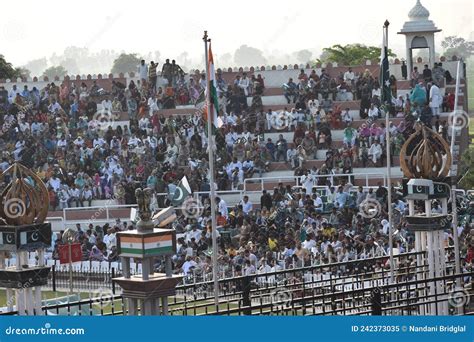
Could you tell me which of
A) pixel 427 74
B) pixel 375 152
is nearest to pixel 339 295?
pixel 375 152

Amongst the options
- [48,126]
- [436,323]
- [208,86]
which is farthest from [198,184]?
[436,323]

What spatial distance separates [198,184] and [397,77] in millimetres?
8927

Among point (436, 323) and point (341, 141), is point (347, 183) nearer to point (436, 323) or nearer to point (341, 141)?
point (341, 141)

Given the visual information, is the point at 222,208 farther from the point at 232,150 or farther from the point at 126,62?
the point at 126,62

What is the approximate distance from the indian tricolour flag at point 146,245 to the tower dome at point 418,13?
30.1m

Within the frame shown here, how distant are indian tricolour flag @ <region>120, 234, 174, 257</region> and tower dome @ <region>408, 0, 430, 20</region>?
30.1m

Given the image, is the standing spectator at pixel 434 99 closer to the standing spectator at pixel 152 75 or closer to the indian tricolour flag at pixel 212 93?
the standing spectator at pixel 152 75

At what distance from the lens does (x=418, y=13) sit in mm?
A: 46344

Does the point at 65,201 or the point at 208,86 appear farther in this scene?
the point at 65,201

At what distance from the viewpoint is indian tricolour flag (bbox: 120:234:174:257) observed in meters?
17.4

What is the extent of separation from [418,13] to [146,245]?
30.4 metres

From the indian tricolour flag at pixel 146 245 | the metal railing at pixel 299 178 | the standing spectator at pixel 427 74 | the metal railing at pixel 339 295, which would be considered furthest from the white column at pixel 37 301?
the standing spectator at pixel 427 74

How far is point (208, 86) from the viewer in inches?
949

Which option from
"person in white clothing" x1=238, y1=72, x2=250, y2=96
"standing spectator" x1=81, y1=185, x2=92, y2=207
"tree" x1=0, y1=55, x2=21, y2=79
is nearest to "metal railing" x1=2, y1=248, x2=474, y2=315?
"standing spectator" x1=81, y1=185, x2=92, y2=207
